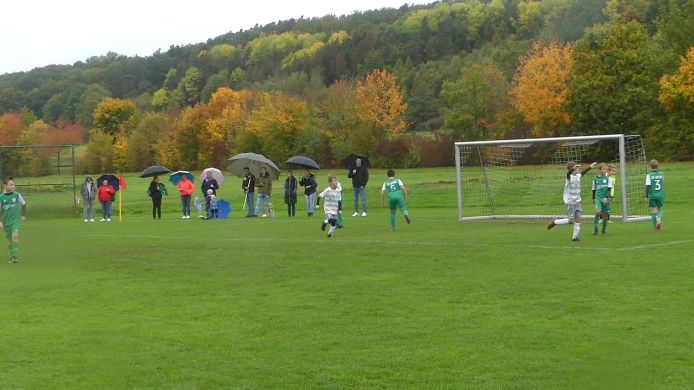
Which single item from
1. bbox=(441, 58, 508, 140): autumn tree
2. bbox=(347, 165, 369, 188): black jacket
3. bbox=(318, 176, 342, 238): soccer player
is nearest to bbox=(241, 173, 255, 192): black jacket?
bbox=(347, 165, 369, 188): black jacket

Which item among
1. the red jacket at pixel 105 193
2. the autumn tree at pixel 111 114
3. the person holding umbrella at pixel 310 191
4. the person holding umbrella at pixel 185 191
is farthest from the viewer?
the autumn tree at pixel 111 114

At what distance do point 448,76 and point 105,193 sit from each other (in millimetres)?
104422

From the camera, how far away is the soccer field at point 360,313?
352 inches

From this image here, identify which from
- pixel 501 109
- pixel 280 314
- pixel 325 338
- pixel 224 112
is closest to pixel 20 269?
pixel 280 314

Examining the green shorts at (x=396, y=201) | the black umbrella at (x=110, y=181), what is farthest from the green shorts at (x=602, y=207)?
the black umbrella at (x=110, y=181)

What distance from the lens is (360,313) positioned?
12242mm

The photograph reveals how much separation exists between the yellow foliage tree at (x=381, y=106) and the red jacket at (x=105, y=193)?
5784 centimetres

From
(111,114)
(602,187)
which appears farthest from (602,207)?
(111,114)

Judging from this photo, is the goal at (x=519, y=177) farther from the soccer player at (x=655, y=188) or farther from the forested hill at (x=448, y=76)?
the forested hill at (x=448, y=76)

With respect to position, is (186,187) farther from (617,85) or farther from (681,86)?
(617,85)

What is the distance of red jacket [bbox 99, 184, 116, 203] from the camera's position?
36031 mm

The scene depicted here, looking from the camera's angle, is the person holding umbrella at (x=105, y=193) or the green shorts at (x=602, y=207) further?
the person holding umbrella at (x=105, y=193)

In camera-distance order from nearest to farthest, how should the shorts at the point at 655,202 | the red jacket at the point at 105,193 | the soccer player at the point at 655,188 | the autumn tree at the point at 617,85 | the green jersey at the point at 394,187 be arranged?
the soccer player at the point at 655,188 < the shorts at the point at 655,202 < the green jersey at the point at 394,187 < the red jacket at the point at 105,193 < the autumn tree at the point at 617,85

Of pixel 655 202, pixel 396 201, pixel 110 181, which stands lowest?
pixel 655 202
